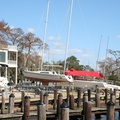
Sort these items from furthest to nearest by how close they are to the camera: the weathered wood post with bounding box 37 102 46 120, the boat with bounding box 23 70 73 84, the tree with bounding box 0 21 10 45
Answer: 1. the tree with bounding box 0 21 10 45
2. the boat with bounding box 23 70 73 84
3. the weathered wood post with bounding box 37 102 46 120

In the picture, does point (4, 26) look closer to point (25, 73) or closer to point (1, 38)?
point (1, 38)

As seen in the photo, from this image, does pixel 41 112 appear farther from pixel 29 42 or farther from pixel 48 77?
pixel 29 42

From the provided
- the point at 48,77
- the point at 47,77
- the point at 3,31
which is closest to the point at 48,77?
the point at 48,77

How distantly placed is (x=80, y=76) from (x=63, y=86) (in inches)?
343

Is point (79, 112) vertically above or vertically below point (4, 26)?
below

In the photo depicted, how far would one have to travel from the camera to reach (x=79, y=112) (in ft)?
68.5

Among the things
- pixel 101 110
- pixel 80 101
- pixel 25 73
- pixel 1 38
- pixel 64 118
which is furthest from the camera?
pixel 1 38

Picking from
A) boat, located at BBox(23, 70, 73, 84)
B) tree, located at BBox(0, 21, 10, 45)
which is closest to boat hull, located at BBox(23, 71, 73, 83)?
boat, located at BBox(23, 70, 73, 84)

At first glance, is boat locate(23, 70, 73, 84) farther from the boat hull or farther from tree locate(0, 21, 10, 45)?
tree locate(0, 21, 10, 45)

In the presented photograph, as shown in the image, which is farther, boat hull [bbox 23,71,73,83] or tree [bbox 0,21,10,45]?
tree [bbox 0,21,10,45]

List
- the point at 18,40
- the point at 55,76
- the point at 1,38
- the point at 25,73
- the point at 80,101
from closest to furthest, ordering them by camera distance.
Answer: the point at 80,101
the point at 55,76
the point at 25,73
the point at 1,38
the point at 18,40

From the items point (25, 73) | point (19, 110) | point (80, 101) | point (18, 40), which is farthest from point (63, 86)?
point (18, 40)

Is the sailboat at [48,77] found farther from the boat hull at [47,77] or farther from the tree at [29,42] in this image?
the tree at [29,42]

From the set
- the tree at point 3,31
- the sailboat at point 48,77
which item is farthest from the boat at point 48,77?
the tree at point 3,31
